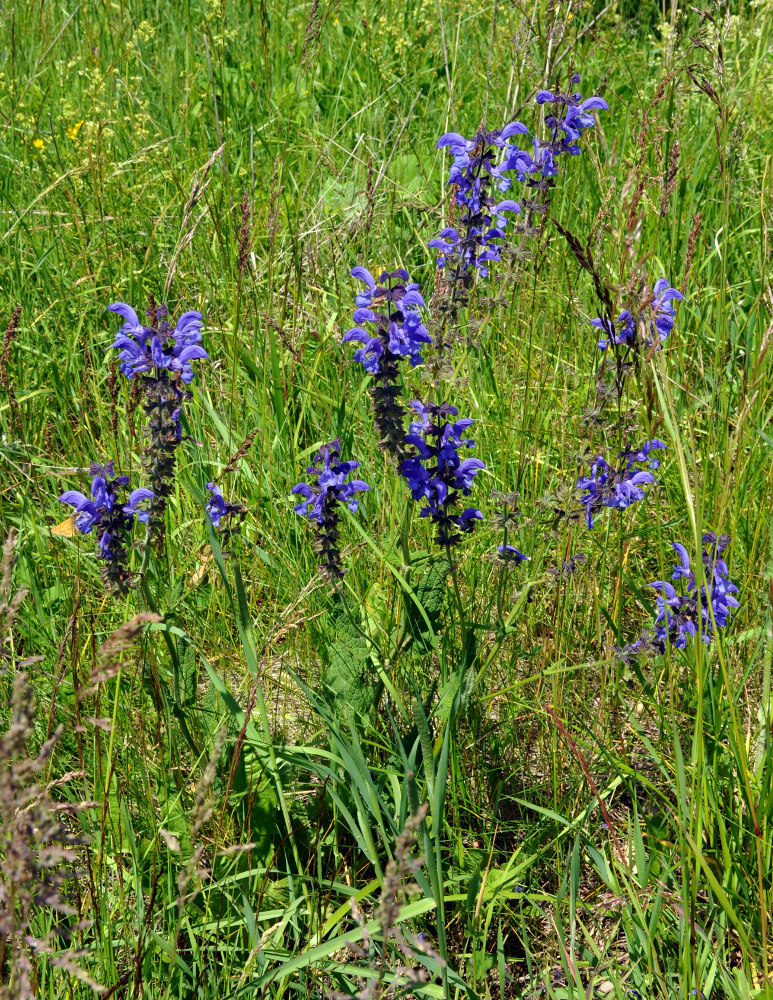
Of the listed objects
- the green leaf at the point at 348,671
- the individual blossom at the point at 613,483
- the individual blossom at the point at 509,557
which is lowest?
the green leaf at the point at 348,671

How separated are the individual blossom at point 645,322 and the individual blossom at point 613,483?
0.86ft

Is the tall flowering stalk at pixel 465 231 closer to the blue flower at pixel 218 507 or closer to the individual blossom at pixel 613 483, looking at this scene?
the individual blossom at pixel 613 483

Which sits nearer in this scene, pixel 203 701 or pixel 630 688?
pixel 203 701

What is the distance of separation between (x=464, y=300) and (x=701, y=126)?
2742 millimetres

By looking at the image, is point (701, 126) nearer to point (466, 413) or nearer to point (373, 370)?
point (466, 413)

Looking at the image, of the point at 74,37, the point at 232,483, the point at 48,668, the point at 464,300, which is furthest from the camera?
the point at 74,37

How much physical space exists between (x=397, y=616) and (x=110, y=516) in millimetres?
711

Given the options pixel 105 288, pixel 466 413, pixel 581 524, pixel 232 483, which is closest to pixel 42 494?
pixel 232 483

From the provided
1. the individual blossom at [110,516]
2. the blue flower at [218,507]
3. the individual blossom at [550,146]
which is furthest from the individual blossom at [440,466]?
the individual blossom at [550,146]

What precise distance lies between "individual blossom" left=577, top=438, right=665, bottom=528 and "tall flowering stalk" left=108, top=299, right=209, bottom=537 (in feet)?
2.92

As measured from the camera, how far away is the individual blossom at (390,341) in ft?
5.43

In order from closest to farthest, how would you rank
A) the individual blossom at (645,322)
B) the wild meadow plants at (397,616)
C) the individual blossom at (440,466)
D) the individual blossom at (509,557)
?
the individual blossom at (645,322), the wild meadow plants at (397,616), the individual blossom at (440,466), the individual blossom at (509,557)

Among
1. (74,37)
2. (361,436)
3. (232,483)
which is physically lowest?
(232,483)

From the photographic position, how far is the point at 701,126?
3.95 metres
